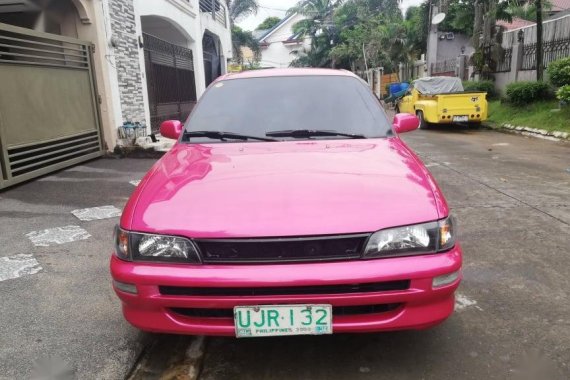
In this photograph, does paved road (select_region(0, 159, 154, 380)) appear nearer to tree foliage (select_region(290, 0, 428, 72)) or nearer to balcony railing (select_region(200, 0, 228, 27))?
balcony railing (select_region(200, 0, 228, 27))

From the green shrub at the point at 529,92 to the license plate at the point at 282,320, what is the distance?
13.5 meters

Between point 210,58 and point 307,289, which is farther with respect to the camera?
point 210,58

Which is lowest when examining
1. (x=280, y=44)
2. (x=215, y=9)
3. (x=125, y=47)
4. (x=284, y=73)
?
(x=284, y=73)

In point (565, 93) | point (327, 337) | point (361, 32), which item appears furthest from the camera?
point (361, 32)

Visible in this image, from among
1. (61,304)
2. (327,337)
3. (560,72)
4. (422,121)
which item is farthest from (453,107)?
(61,304)

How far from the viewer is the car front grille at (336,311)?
206 cm

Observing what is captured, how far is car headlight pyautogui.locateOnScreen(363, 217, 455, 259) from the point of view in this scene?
2033 mm

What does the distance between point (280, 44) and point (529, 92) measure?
3879 cm

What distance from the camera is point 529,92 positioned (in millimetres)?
13188

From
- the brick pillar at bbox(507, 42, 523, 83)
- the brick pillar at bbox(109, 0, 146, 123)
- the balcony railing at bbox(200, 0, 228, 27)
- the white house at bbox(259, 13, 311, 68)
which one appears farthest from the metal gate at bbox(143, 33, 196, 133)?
the white house at bbox(259, 13, 311, 68)

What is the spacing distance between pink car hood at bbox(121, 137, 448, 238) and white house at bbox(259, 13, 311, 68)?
47307mm

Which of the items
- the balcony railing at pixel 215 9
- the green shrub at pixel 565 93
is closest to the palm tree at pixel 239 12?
the balcony railing at pixel 215 9

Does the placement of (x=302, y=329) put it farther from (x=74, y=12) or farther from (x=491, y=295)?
(x=74, y=12)

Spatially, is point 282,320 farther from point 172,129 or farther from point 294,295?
point 172,129
